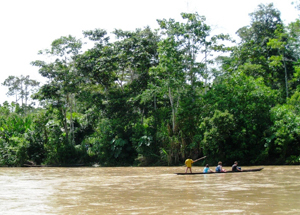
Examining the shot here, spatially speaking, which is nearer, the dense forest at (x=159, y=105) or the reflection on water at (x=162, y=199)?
the reflection on water at (x=162, y=199)

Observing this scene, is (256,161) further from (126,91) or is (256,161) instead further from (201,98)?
(126,91)

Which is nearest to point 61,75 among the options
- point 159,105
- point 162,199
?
point 159,105

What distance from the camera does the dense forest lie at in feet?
73.5

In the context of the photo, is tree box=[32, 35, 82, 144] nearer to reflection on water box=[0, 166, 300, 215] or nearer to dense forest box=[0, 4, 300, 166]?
dense forest box=[0, 4, 300, 166]

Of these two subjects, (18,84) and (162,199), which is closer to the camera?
(162,199)

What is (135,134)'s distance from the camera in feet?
84.3

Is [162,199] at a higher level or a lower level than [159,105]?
lower

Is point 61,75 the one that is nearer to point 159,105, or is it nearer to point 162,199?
point 159,105

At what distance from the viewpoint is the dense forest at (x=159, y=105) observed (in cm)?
2239

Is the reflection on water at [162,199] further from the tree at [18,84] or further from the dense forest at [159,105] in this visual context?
the tree at [18,84]

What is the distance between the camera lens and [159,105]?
2767cm

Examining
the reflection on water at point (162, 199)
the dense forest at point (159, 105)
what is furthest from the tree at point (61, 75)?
the reflection on water at point (162, 199)

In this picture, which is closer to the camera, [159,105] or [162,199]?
[162,199]

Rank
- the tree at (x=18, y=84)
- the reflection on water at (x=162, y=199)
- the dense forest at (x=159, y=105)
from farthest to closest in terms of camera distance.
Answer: the tree at (x=18, y=84), the dense forest at (x=159, y=105), the reflection on water at (x=162, y=199)
